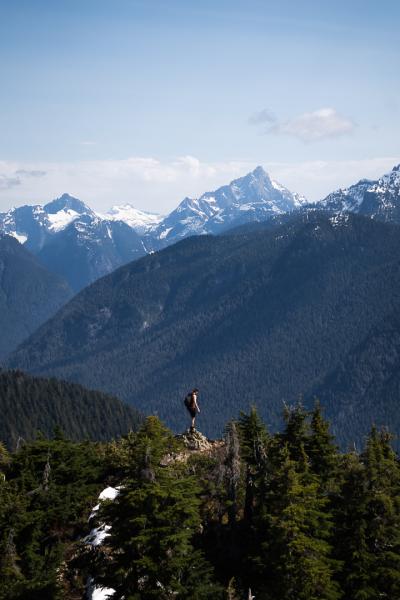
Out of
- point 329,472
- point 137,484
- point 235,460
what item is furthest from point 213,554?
point 137,484

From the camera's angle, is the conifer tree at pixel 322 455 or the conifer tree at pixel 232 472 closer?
the conifer tree at pixel 232 472

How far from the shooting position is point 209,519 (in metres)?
53.1

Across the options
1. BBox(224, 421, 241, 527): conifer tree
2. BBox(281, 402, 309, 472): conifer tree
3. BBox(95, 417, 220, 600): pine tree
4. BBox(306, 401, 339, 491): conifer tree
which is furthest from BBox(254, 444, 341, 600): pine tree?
BBox(306, 401, 339, 491): conifer tree

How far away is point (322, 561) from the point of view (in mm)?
42969

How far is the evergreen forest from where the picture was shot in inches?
1598

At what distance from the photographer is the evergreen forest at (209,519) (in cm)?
4059

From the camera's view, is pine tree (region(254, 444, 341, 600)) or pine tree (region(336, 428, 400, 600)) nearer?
pine tree (region(254, 444, 341, 600))

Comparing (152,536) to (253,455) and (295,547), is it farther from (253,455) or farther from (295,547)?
(253,455)

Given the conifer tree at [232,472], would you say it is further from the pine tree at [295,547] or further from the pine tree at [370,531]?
A: the pine tree at [295,547]

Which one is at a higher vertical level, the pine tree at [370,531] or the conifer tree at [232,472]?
the conifer tree at [232,472]

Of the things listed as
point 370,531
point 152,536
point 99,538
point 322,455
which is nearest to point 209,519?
point 99,538

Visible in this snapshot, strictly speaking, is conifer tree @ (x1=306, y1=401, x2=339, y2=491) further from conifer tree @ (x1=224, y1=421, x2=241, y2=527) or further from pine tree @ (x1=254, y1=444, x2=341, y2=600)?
pine tree @ (x1=254, y1=444, x2=341, y2=600)

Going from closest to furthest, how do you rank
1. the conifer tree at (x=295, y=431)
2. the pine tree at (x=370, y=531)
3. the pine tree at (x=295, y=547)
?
the pine tree at (x=295, y=547)
the pine tree at (x=370, y=531)
the conifer tree at (x=295, y=431)

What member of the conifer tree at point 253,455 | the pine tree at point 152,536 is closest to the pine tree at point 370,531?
the conifer tree at point 253,455
